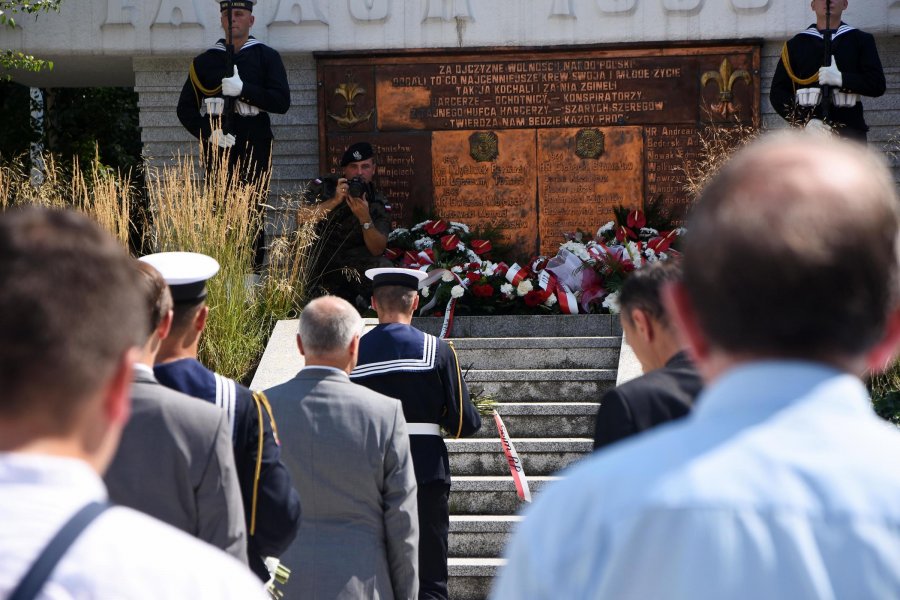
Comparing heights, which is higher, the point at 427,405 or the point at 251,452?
the point at 251,452

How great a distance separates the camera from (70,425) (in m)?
1.45

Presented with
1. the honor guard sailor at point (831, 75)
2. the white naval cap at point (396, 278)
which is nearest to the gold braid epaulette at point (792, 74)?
the honor guard sailor at point (831, 75)

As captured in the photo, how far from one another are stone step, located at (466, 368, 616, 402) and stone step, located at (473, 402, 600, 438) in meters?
0.33

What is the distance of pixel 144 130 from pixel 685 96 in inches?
190

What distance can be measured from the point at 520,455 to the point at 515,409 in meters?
0.43

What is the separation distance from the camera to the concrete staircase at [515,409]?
6910 mm

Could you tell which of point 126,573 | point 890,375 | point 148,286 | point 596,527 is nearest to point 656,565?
point 596,527

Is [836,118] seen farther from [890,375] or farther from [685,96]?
[890,375]

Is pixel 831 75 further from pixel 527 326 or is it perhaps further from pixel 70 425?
pixel 70 425

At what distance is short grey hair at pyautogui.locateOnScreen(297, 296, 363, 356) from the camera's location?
13.7 ft

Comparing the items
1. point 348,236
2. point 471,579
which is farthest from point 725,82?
point 471,579

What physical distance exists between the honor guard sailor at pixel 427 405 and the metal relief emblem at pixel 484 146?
611 centimetres

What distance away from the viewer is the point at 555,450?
7.50 m

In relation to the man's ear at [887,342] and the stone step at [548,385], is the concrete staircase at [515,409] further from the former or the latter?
the man's ear at [887,342]
